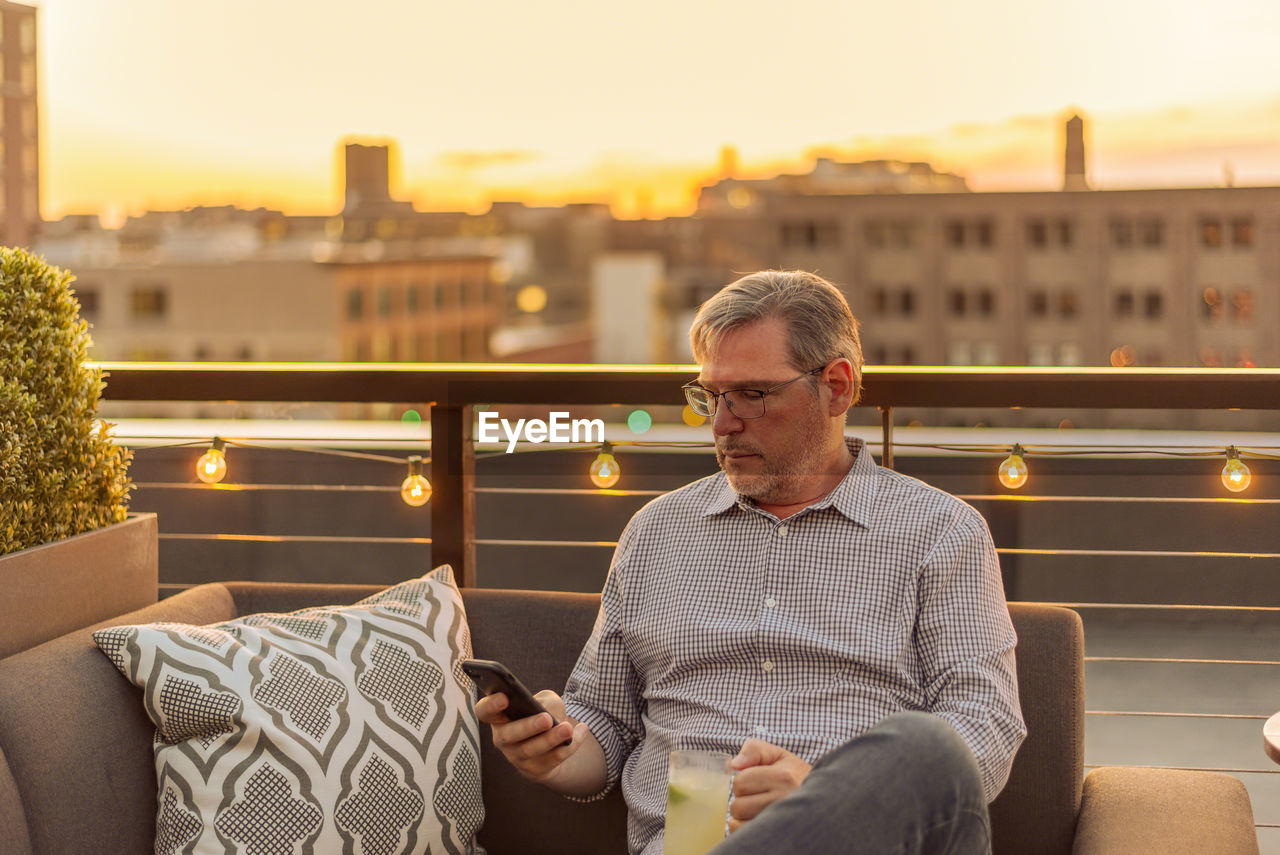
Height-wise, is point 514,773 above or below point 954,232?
below

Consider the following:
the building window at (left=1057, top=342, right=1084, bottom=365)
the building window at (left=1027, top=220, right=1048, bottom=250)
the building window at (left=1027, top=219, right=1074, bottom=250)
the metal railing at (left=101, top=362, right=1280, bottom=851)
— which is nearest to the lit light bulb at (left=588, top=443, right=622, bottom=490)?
the metal railing at (left=101, top=362, right=1280, bottom=851)

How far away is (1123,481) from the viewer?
1305 cm

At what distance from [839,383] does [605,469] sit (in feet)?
2.67

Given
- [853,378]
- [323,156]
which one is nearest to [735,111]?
[323,156]

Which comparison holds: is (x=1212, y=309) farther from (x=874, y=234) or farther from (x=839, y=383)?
(x=839, y=383)

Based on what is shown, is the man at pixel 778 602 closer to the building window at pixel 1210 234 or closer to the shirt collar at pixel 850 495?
the shirt collar at pixel 850 495

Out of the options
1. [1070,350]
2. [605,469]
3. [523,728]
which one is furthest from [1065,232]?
[523,728]

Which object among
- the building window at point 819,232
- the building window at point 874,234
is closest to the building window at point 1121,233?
the building window at point 874,234

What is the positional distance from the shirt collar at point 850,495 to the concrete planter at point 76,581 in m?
0.88

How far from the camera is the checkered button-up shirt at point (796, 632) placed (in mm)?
1448

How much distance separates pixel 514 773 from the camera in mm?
1723

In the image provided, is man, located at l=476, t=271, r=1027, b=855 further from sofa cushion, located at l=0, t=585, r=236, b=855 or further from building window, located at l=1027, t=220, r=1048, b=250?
building window, located at l=1027, t=220, r=1048, b=250

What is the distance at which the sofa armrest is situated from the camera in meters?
1.34

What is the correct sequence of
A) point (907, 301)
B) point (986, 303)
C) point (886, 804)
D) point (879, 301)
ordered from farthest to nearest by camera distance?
point (879, 301)
point (907, 301)
point (986, 303)
point (886, 804)
